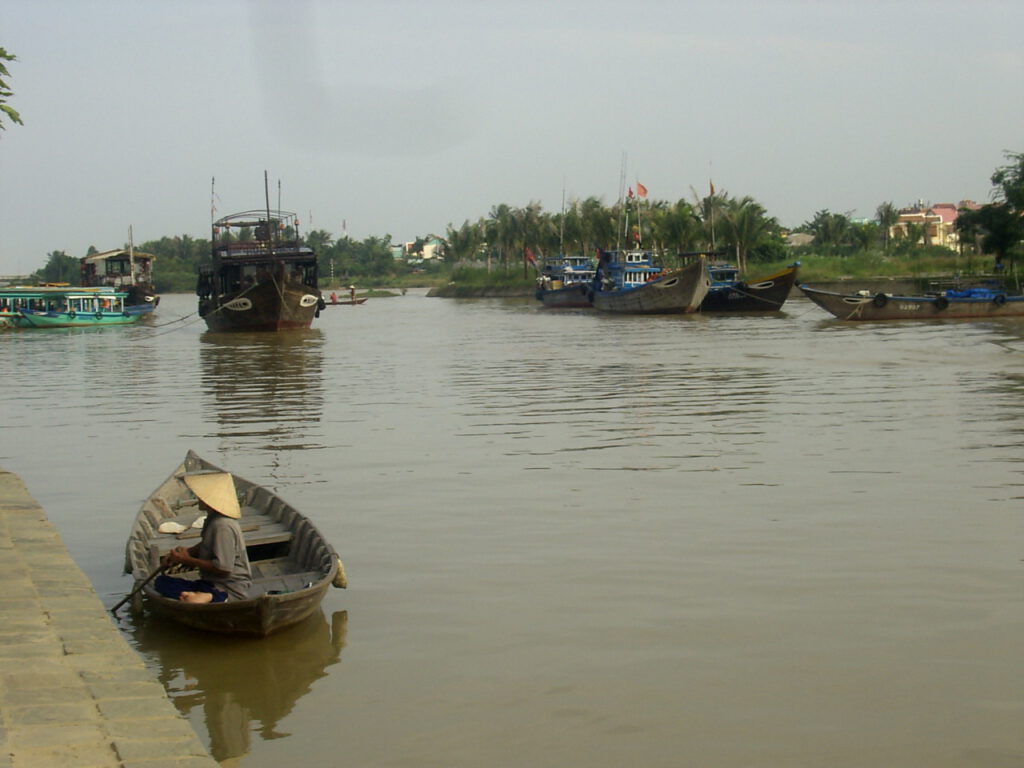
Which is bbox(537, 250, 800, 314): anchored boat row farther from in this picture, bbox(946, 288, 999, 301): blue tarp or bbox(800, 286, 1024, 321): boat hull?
bbox(946, 288, 999, 301): blue tarp

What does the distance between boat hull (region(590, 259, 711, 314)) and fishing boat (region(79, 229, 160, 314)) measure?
31.8m

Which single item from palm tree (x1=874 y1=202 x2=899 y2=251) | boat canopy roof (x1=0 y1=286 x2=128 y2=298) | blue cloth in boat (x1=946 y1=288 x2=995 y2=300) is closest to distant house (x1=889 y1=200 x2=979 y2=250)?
palm tree (x1=874 y1=202 x2=899 y2=251)

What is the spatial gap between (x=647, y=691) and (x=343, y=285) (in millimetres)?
133604

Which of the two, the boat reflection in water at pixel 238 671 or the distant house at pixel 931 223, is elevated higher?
the distant house at pixel 931 223

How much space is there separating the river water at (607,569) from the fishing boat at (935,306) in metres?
24.0

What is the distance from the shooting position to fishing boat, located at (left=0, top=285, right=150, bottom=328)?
55406 mm

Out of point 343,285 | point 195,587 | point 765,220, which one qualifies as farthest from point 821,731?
point 343,285

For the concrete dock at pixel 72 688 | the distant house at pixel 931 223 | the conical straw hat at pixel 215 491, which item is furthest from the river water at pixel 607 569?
the distant house at pixel 931 223

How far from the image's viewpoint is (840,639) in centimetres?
752

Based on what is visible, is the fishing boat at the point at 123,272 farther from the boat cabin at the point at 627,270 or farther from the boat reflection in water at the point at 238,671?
the boat reflection in water at the point at 238,671

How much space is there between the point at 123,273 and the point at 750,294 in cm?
4243

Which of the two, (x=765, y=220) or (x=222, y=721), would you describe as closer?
(x=222, y=721)

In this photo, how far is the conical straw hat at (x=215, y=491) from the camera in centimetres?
760

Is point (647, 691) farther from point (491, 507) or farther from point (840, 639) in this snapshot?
point (491, 507)
